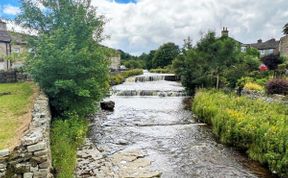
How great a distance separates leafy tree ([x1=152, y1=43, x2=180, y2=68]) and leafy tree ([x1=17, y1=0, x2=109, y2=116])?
70.7 meters

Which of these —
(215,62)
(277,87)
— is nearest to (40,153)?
(277,87)

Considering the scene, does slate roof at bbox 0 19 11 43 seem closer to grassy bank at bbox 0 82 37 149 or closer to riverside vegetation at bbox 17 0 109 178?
riverside vegetation at bbox 17 0 109 178

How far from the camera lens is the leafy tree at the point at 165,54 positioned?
86062 mm

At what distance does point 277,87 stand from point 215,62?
7.39 metres

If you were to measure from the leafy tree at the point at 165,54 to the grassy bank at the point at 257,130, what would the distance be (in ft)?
232

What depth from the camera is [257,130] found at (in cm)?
1022

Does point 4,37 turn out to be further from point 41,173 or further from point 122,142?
point 41,173

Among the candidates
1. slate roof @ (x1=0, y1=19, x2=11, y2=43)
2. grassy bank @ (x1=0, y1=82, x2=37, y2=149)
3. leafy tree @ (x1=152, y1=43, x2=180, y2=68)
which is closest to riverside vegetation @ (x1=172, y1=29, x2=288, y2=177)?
grassy bank @ (x1=0, y1=82, x2=37, y2=149)

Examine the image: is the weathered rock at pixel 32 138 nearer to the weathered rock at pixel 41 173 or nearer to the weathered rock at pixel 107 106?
the weathered rock at pixel 41 173

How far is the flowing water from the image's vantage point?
931 cm

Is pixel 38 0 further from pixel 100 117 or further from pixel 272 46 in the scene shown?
pixel 272 46

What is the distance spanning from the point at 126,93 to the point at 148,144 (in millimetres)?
18184

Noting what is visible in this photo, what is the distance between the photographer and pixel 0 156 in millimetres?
5902

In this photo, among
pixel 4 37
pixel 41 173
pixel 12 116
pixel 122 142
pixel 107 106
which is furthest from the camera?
pixel 4 37
